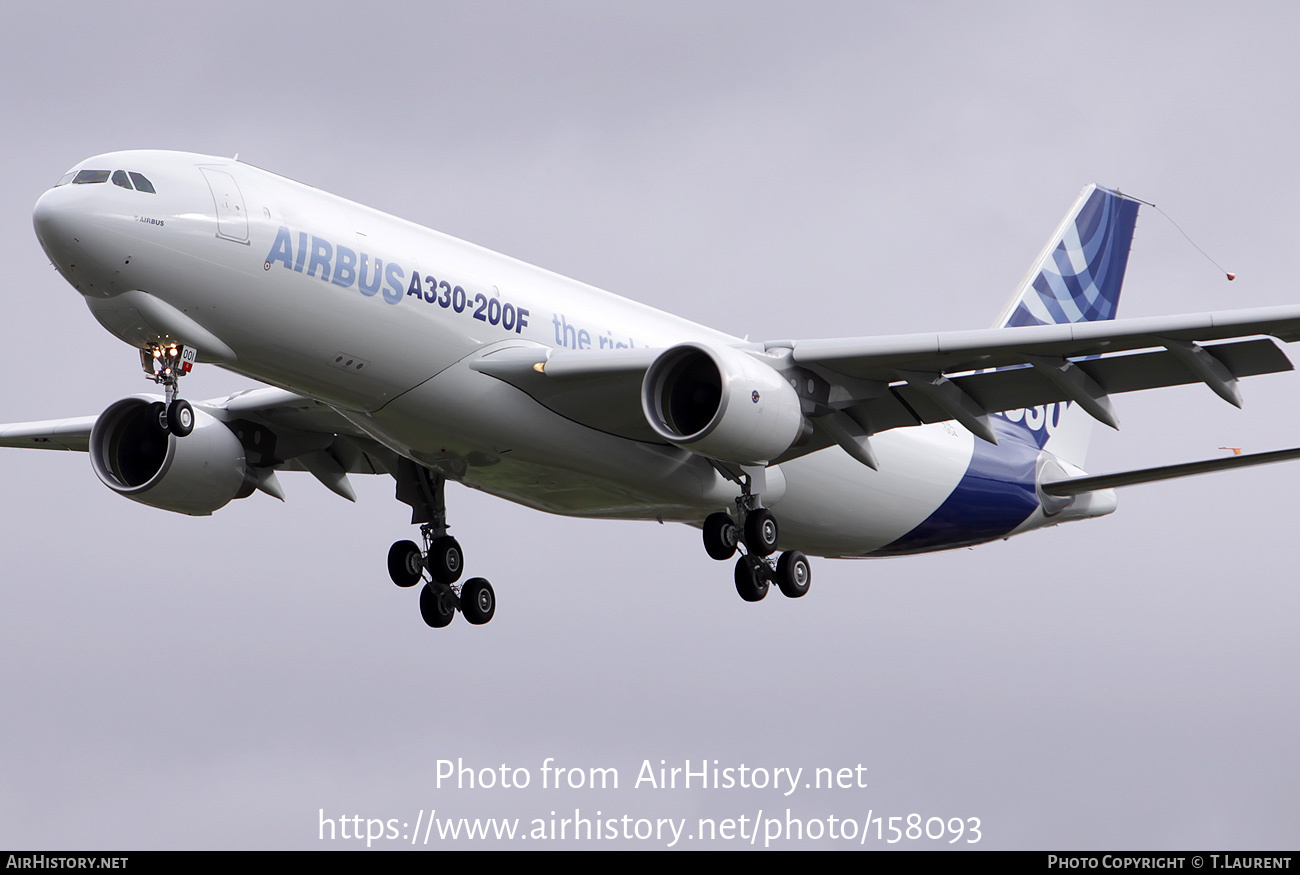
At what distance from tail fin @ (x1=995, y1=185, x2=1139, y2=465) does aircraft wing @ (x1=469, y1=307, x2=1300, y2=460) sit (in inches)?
282

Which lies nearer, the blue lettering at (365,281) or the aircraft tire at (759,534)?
the blue lettering at (365,281)

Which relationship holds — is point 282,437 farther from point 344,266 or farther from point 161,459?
point 344,266

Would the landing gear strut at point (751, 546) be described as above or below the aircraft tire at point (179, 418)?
above

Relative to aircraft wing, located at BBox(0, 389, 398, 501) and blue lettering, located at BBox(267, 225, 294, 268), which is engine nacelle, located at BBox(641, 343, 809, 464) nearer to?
blue lettering, located at BBox(267, 225, 294, 268)

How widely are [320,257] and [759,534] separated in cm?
788

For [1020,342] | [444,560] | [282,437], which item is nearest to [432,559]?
[444,560]

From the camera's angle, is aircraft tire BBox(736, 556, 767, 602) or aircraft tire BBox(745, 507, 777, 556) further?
aircraft tire BBox(736, 556, 767, 602)

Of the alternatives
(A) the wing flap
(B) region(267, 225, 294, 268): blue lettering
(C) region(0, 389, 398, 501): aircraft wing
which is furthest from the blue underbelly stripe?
(B) region(267, 225, 294, 268): blue lettering

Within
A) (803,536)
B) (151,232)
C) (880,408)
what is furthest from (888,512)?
(151,232)

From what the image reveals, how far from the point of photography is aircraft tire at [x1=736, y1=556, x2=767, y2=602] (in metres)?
27.1

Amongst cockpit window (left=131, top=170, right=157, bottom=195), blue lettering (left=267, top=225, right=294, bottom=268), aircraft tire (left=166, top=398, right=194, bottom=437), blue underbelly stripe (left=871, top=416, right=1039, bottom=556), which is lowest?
aircraft tire (left=166, top=398, right=194, bottom=437)

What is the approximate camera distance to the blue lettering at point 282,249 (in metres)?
22.4

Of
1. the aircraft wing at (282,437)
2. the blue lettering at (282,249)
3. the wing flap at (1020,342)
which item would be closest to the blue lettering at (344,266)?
the blue lettering at (282,249)

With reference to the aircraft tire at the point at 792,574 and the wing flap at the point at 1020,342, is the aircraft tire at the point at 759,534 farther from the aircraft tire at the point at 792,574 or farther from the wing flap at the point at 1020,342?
the wing flap at the point at 1020,342
